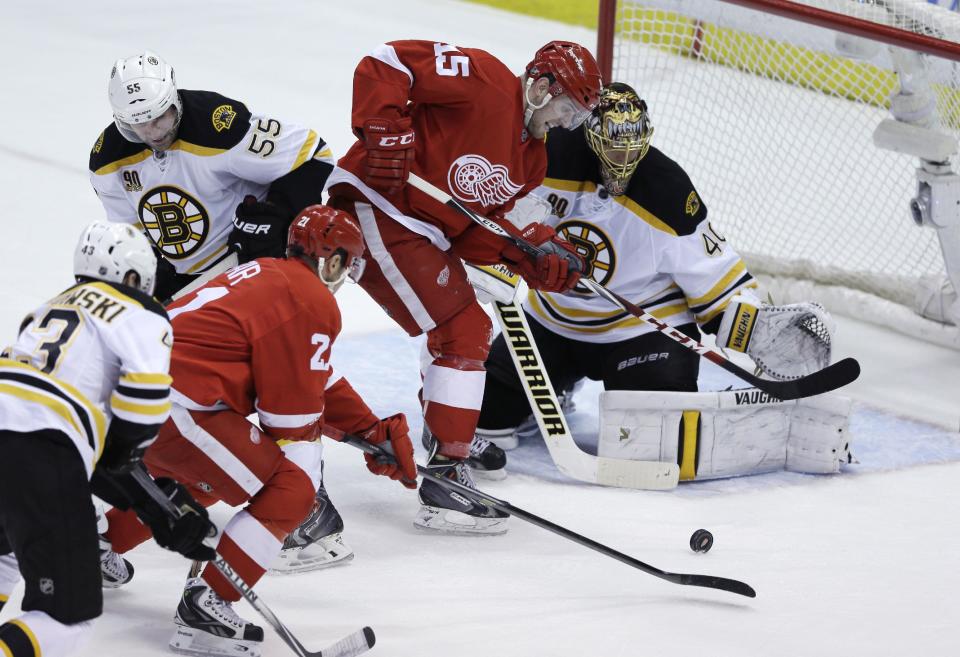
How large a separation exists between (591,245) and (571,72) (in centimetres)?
64

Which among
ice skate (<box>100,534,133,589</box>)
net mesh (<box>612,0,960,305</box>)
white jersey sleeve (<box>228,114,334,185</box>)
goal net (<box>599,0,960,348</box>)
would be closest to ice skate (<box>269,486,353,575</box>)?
ice skate (<box>100,534,133,589</box>)

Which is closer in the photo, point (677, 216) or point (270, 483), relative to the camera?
point (270, 483)

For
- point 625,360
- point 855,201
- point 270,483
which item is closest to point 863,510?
point 625,360

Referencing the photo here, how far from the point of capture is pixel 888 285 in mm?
4996

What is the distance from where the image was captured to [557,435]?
12.0ft

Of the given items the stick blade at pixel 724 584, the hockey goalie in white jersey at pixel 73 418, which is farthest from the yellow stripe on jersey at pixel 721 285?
the hockey goalie in white jersey at pixel 73 418

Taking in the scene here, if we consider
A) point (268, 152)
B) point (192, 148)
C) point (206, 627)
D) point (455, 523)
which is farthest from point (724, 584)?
point (192, 148)

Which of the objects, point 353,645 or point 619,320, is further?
point 619,320

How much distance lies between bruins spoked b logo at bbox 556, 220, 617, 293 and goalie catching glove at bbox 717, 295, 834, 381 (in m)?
0.36

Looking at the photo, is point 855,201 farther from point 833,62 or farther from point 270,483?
point 270,483

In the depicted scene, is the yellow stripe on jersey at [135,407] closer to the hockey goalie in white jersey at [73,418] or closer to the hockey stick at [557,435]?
the hockey goalie in white jersey at [73,418]

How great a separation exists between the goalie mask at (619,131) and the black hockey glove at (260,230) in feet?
2.70

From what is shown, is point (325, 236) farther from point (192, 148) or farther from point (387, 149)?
point (192, 148)

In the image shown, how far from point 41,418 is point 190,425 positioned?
51 centimetres
